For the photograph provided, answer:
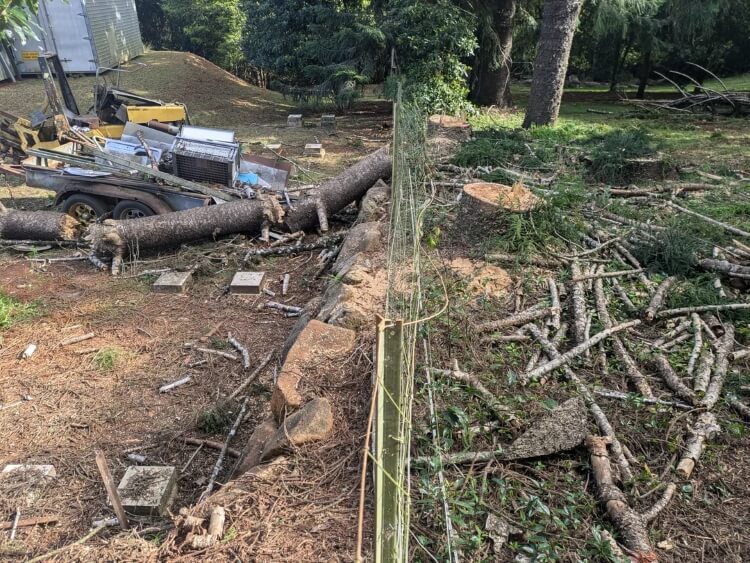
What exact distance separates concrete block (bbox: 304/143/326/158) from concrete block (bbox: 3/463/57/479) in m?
9.70

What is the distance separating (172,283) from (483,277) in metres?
4.20

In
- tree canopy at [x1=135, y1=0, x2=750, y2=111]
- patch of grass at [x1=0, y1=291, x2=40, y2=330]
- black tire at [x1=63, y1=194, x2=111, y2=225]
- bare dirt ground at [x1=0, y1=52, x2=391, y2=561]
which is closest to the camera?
bare dirt ground at [x1=0, y1=52, x2=391, y2=561]

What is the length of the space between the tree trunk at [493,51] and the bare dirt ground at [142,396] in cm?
1096

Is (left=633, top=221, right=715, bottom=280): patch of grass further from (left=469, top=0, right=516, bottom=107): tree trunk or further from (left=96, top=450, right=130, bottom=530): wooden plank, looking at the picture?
(left=469, top=0, right=516, bottom=107): tree trunk

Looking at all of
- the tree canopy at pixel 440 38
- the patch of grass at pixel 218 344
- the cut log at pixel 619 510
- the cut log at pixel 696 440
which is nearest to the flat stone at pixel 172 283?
the patch of grass at pixel 218 344

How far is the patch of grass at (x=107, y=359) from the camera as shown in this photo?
539 centimetres

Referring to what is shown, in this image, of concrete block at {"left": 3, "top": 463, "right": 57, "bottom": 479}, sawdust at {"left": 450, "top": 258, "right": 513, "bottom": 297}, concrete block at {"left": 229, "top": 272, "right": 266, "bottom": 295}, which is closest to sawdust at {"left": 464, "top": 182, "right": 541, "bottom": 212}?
sawdust at {"left": 450, "top": 258, "right": 513, "bottom": 297}

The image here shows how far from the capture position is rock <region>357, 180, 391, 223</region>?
7438 mm

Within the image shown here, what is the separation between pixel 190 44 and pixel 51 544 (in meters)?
29.5

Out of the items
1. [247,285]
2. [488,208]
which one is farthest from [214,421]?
[488,208]

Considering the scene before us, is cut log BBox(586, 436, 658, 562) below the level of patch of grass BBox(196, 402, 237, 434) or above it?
above

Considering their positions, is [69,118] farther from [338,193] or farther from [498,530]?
[498,530]

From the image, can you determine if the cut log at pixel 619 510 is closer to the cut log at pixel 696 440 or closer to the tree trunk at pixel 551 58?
the cut log at pixel 696 440

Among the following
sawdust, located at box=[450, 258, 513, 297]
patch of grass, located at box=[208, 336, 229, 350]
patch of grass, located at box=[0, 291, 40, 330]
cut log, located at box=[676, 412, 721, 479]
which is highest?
sawdust, located at box=[450, 258, 513, 297]
